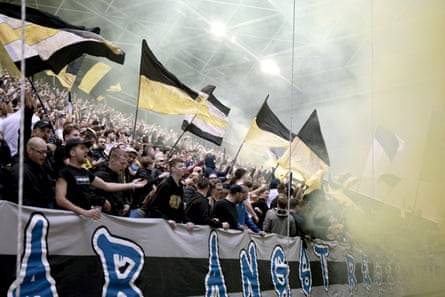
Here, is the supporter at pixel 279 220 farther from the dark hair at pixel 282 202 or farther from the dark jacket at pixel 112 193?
the dark jacket at pixel 112 193

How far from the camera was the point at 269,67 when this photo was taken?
13844mm

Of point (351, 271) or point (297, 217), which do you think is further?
point (351, 271)

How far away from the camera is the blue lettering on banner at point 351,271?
609 centimetres

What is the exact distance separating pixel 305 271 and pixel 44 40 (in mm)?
3471

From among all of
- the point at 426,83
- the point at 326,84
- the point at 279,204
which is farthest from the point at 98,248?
the point at 326,84

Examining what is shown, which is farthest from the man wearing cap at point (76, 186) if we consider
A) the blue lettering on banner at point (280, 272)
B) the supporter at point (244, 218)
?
the blue lettering on banner at point (280, 272)

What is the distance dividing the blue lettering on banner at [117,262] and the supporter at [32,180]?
1.29 feet

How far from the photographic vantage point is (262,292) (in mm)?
4344

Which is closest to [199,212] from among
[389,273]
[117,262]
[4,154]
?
[117,262]

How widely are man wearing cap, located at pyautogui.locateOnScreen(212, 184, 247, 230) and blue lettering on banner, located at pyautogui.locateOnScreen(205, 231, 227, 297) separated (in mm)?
404

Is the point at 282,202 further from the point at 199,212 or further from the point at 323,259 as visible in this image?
the point at 199,212

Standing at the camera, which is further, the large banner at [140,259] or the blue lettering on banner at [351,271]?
the blue lettering on banner at [351,271]

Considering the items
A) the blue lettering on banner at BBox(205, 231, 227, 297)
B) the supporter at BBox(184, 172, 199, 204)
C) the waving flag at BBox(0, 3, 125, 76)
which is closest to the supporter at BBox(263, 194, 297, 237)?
the supporter at BBox(184, 172, 199, 204)

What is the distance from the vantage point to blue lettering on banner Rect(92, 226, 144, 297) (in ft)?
9.45
